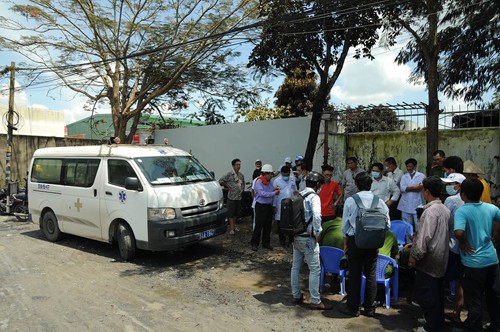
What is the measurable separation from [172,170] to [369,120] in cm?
493

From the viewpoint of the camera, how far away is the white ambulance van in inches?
242

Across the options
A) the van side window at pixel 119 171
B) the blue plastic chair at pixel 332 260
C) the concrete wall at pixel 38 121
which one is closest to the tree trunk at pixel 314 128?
the van side window at pixel 119 171

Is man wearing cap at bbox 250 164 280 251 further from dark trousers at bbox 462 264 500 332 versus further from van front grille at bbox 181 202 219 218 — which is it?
dark trousers at bbox 462 264 500 332

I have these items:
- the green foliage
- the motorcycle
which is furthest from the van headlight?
the green foliage

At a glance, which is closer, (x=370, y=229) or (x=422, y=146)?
(x=370, y=229)

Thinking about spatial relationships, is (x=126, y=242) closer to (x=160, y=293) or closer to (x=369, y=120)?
(x=160, y=293)

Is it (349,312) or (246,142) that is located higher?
(246,142)

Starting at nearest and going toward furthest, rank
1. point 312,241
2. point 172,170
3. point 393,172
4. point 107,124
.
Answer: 1. point 312,241
2. point 172,170
3. point 393,172
4. point 107,124

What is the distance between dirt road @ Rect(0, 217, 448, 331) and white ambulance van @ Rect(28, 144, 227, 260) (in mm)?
480

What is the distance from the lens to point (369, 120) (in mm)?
9109

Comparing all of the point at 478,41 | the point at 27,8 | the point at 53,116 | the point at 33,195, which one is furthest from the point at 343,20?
the point at 53,116

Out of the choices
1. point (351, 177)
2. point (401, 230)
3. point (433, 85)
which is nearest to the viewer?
point (401, 230)

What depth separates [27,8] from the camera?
12.1 metres

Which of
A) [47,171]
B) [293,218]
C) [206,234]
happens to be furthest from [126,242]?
[293,218]
